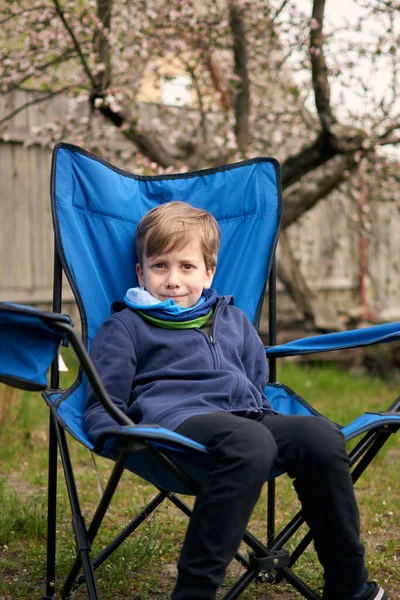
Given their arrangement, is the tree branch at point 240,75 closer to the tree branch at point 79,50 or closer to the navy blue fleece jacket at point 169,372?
the tree branch at point 79,50

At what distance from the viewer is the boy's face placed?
6.41 ft

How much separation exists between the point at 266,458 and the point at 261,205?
101 centimetres

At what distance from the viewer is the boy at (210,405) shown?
4.73 ft

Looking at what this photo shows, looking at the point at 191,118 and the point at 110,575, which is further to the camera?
the point at 191,118

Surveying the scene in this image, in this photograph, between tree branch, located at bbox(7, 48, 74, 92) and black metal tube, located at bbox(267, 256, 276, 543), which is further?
tree branch, located at bbox(7, 48, 74, 92)

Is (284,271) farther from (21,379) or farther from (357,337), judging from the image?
(21,379)

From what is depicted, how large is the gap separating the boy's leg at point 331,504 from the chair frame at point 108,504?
0.07 meters

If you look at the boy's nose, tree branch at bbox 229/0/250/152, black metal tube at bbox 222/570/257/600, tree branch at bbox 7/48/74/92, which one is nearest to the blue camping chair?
black metal tube at bbox 222/570/257/600

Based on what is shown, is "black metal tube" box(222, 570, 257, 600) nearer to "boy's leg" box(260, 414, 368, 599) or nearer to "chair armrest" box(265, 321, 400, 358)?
"boy's leg" box(260, 414, 368, 599)

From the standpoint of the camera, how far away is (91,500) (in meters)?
2.65

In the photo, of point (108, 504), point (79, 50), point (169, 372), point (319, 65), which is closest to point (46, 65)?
point (79, 50)

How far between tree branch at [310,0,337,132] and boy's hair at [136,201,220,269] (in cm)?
173

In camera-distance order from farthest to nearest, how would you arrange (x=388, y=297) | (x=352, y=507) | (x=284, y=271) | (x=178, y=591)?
1. (x=388, y=297)
2. (x=284, y=271)
3. (x=352, y=507)
4. (x=178, y=591)

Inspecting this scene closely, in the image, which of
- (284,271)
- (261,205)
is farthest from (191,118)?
(261,205)
